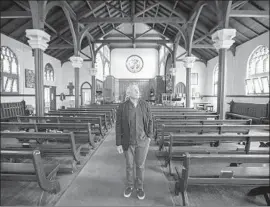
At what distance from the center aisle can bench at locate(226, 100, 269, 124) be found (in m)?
6.75

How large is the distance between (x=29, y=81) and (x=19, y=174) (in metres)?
12.3

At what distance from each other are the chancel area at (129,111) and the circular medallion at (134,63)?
113 millimetres

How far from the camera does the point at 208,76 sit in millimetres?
18031

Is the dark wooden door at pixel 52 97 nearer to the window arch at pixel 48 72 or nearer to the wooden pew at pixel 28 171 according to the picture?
the window arch at pixel 48 72

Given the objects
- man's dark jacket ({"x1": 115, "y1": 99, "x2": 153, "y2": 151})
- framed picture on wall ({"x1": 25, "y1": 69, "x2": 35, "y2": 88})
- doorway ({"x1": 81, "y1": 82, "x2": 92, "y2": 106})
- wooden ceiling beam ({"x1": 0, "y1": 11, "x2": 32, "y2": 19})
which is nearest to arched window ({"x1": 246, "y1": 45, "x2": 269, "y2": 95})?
man's dark jacket ({"x1": 115, "y1": 99, "x2": 153, "y2": 151})

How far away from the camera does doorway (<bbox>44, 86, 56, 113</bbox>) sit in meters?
15.9

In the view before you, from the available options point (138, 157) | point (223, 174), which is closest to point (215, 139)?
point (223, 174)

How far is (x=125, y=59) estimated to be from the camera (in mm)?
23531

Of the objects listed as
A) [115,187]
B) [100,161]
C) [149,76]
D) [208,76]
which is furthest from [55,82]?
[115,187]

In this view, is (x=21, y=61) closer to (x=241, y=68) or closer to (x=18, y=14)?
(x=18, y=14)

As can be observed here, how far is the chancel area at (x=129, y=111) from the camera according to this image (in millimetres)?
2539

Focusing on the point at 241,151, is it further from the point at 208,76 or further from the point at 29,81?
the point at 208,76

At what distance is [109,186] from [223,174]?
155cm

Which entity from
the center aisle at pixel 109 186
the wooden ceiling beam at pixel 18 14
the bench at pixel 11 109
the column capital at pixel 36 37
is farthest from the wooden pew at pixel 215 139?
the bench at pixel 11 109
